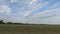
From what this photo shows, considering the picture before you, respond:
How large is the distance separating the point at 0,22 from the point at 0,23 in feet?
1.48

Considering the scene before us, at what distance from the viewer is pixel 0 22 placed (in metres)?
60.9

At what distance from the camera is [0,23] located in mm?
60594
